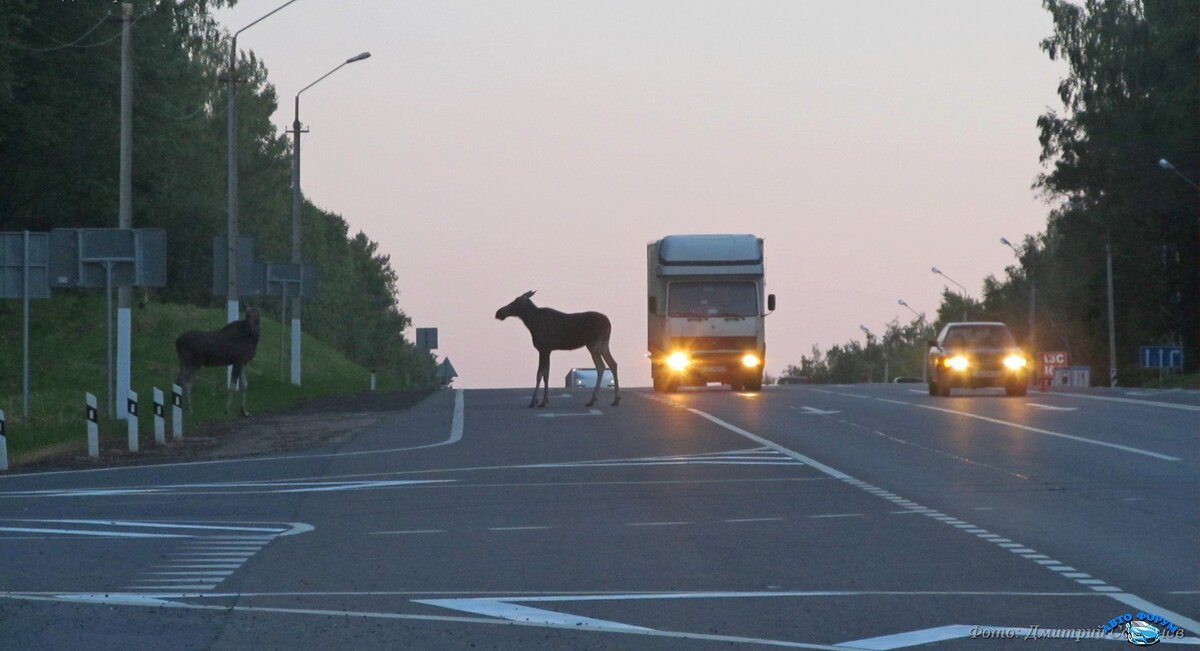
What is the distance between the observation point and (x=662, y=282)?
156 ft

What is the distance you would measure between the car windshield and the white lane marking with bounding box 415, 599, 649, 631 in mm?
34730

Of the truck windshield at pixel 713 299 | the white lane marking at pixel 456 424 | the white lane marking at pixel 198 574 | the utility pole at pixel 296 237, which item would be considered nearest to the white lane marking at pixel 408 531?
the white lane marking at pixel 198 574

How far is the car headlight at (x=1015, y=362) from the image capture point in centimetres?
4338

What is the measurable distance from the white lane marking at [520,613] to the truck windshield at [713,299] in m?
36.8

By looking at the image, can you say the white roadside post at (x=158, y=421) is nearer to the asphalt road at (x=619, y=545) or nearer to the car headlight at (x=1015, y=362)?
the asphalt road at (x=619, y=545)

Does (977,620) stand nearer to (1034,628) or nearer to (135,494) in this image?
(1034,628)

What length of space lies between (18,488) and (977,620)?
524 inches

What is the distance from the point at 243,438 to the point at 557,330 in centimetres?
1150

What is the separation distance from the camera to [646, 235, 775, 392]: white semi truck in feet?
155

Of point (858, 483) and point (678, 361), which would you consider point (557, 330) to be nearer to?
point (678, 361)

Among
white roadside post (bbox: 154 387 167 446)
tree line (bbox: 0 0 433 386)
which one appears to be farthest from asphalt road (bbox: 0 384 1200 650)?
tree line (bbox: 0 0 433 386)

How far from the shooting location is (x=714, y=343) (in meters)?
47.8

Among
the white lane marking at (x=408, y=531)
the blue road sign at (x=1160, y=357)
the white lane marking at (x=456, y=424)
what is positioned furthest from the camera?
the blue road sign at (x=1160, y=357)

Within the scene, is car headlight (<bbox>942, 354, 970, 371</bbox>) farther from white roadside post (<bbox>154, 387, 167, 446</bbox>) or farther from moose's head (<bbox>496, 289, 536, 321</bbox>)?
white roadside post (<bbox>154, 387, 167, 446</bbox>)
